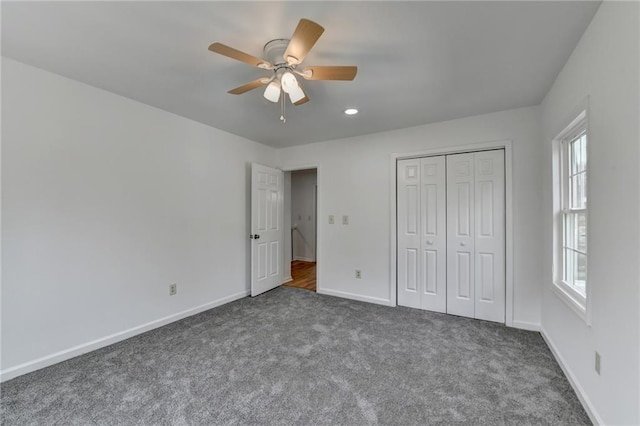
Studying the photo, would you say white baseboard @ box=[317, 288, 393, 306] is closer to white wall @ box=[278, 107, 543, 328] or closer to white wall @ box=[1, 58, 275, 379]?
white wall @ box=[278, 107, 543, 328]

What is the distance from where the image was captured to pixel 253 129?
11.6 ft

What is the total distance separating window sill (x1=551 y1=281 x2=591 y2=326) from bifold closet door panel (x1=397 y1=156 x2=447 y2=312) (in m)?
1.15

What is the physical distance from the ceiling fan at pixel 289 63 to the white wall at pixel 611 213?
130cm

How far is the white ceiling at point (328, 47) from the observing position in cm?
147

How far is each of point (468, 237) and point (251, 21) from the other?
9.84ft

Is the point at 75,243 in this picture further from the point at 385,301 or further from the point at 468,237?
the point at 468,237

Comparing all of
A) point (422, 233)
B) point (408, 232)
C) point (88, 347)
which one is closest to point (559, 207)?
point (422, 233)

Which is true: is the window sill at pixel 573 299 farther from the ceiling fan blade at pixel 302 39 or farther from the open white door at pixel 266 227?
the open white door at pixel 266 227

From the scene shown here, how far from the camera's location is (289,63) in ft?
5.34

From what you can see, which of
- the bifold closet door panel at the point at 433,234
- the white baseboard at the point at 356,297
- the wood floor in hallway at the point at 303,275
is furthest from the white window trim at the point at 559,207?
the wood floor in hallway at the point at 303,275

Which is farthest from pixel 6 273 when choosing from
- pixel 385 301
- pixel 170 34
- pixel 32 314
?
pixel 385 301

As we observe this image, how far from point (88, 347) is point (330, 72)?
3.02 metres

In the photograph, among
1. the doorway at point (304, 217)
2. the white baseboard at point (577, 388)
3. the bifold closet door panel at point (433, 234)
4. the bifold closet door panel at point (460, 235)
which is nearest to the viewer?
the white baseboard at point (577, 388)

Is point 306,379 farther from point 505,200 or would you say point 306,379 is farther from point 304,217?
point 304,217
